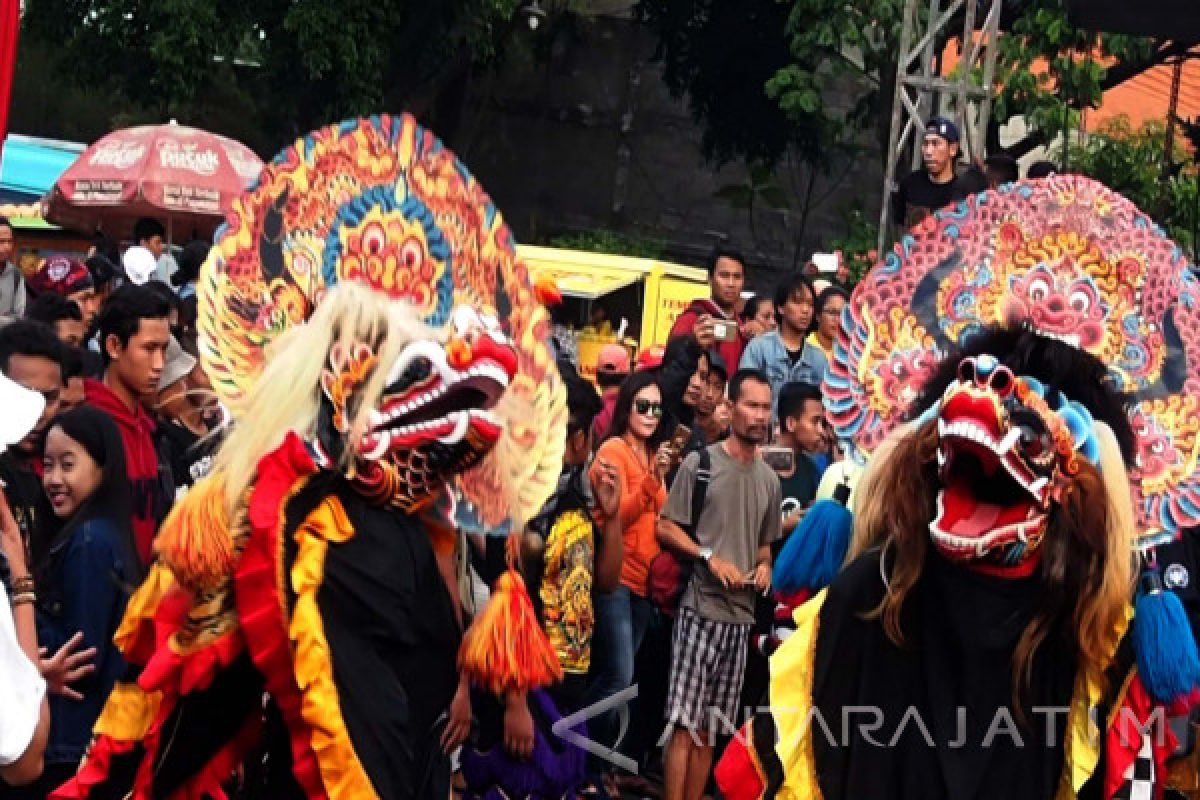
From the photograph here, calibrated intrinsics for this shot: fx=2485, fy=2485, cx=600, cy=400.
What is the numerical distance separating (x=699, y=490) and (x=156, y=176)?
681 cm

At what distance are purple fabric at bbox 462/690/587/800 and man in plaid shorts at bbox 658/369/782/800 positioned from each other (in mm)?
1453

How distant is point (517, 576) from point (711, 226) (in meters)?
20.6

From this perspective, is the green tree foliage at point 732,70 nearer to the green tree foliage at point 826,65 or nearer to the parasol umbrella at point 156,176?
the green tree foliage at point 826,65

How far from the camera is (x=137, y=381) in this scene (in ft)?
24.3

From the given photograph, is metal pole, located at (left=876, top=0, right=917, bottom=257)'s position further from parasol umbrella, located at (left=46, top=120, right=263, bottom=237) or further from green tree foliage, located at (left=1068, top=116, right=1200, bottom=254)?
green tree foliage, located at (left=1068, top=116, right=1200, bottom=254)

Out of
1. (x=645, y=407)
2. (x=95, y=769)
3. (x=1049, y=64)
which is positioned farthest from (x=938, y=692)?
(x=1049, y=64)

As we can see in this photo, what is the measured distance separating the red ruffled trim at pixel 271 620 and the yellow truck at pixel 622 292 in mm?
A: 8457

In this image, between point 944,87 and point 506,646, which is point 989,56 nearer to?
point 944,87

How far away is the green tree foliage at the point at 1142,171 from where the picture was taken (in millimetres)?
18766

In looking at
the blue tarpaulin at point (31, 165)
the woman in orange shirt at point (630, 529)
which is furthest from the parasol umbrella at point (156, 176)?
the woman in orange shirt at point (630, 529)

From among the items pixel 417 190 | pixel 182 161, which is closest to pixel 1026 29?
pixel 182 161

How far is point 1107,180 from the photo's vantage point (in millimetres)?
20328

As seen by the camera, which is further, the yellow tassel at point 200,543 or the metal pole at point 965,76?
the metal pole at point 965,76

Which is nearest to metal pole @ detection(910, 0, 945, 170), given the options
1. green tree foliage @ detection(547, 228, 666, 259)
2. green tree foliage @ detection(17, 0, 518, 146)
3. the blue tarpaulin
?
the blue tarpaulin
